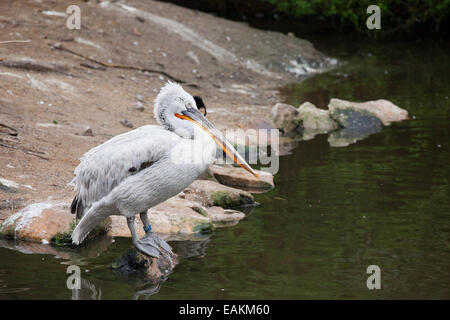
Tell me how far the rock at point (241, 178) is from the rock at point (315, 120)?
2781 millimetres

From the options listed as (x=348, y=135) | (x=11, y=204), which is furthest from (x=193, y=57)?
(x=11, y=204)

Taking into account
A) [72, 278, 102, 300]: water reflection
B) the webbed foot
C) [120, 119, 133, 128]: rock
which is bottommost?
[72, 278, 102, 300]: water reflection

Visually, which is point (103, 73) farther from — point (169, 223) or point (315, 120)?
point (169, 223)

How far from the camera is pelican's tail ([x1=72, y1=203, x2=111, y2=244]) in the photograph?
511 centimetres

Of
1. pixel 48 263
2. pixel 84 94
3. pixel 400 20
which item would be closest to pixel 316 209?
pixel 48 263

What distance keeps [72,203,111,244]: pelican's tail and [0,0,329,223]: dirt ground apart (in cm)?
111

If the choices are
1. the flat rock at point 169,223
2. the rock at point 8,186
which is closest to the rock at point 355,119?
the flat rock at point 169,223

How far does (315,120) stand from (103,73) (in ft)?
11.7

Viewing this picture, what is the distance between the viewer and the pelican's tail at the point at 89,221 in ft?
16.8

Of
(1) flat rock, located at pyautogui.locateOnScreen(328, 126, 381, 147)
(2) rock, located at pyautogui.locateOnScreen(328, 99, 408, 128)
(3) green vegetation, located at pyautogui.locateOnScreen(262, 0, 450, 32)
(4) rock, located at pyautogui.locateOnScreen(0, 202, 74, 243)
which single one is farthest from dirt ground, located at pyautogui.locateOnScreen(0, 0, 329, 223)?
(3) green vegetation, located at pyautogui.locateOnScreen(262, 0, 450, 32)

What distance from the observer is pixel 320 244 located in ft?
18.0

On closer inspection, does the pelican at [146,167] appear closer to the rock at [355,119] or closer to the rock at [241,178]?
the rock at [241,178]

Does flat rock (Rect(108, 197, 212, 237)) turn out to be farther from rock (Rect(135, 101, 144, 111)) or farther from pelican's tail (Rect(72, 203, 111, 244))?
rock (Rect(135, 101, 144, 111))
